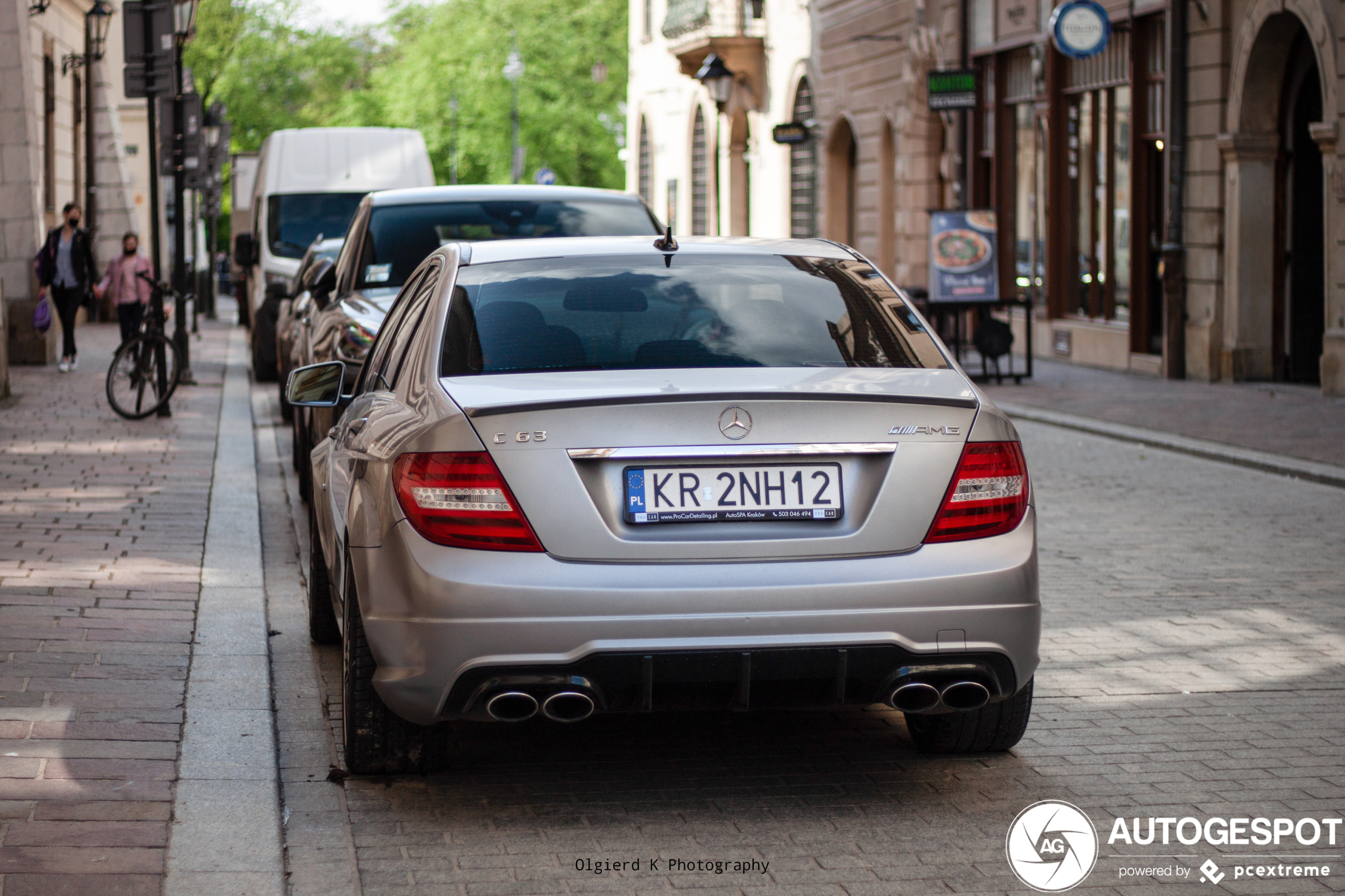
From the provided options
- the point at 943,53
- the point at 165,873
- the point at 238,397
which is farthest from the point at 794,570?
the point at 943,53

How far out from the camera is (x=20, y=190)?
70.2 feet

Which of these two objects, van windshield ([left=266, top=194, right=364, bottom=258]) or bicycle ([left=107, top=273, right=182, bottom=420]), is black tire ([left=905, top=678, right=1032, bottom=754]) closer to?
bicycle ([left=107, top=273, right=182, bottom=420])

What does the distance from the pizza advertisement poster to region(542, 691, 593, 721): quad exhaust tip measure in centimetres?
1631

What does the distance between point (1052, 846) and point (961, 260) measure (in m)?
16.3

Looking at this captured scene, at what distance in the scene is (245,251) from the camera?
1984cm

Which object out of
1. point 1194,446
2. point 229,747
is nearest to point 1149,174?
point 1194,446

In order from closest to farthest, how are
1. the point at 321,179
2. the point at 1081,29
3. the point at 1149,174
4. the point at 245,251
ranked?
the point at 245,251 → the point at 1081,29 → the point at 1149,174 → the point at 321,179

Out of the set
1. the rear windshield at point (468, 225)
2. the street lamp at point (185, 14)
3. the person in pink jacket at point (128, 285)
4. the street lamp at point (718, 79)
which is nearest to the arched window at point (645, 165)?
the street lamp at point (718, 79)

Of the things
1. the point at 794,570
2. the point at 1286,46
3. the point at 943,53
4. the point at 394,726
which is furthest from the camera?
the point at 943,53

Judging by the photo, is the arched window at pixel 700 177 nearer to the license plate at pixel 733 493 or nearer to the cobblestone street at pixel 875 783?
the cobblestone street at pixel 875 783

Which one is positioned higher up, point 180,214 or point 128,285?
point 180,214

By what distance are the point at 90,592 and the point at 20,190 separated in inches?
602

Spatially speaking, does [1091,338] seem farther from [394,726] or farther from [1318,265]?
[394,726]

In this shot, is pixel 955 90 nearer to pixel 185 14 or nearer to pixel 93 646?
pixel 185 14
